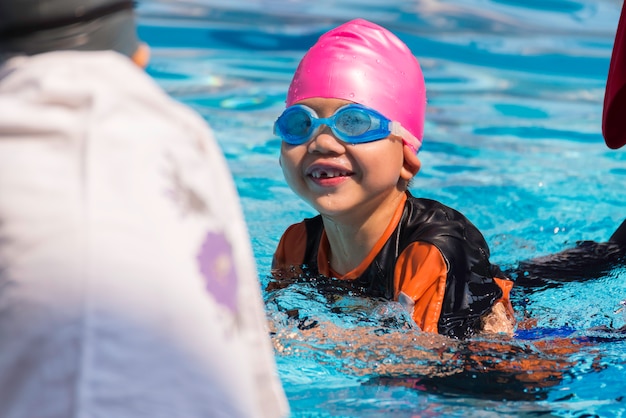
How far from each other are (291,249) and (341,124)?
906 mm

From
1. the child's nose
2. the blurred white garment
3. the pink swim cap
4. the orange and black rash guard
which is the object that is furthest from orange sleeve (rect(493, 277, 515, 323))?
the blurred white garment

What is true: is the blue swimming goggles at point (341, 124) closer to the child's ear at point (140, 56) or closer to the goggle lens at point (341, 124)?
the goggle lens at point (341, 124)

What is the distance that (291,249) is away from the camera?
4.55 meters

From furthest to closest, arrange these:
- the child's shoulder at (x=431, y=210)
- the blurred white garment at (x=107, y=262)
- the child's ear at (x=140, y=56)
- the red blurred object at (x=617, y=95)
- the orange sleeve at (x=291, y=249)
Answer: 1. the orange sleeve at (x=291, y=249)
2. the red blurred object at (x=617, y=95)
3. the child's shoulder at (x=431, y=210)
4. the child's ear at (x=140, y=56)
5. the blurred white garment at (x=107, y=262)

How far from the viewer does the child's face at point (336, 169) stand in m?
3.86

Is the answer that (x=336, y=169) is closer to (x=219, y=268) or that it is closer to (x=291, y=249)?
(x=291, y=249)

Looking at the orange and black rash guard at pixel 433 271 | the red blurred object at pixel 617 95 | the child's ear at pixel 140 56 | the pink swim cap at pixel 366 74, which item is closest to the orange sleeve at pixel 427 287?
the orange and black rash guard at pixel 433 271

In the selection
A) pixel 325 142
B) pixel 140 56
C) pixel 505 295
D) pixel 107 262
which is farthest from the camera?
pixel 505 295

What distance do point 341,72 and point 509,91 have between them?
5.24 m

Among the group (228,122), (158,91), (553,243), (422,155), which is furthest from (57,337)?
(228,122)

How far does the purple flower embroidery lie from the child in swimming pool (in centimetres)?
211

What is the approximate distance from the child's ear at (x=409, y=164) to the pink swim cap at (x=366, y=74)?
0.34ft

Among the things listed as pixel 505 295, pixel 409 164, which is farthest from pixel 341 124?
pixel 505 295

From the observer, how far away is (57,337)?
154cm
